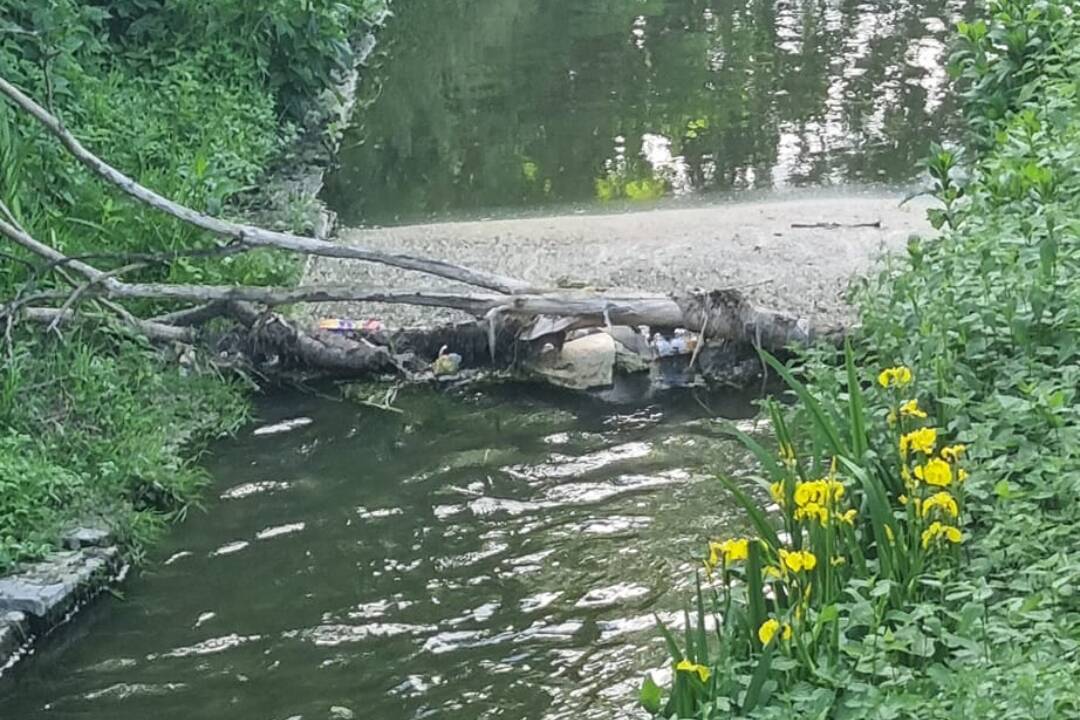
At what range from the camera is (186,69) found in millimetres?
10922

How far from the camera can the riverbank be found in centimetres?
651

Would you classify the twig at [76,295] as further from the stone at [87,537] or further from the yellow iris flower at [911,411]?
the yellow iris flower at [911,411]

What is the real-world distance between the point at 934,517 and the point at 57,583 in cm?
357

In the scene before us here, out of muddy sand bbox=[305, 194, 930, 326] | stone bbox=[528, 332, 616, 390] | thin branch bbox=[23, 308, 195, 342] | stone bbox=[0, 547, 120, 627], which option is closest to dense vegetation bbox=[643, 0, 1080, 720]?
stone bbox=[0, 547, 120, 627]

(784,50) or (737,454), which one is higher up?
(784,50)

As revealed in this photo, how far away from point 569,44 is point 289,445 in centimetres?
923

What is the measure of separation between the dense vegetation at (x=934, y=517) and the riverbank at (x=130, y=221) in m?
2.72

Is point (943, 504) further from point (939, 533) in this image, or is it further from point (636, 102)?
point (636, 102)

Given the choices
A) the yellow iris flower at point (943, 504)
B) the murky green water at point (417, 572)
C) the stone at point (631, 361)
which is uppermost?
the yellow iris flower at point (943, 504)

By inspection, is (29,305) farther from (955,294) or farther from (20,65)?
(955,294)

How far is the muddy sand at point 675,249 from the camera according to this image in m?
8.84

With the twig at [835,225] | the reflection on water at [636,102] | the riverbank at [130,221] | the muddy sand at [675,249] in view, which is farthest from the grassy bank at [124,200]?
the twig at [835,225]

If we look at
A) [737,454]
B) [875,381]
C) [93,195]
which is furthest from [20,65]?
[875,381]

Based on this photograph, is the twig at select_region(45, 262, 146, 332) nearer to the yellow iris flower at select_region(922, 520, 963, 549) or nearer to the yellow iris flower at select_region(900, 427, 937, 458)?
the yellow iris flower at select_region(900, 427, 937, 458)
